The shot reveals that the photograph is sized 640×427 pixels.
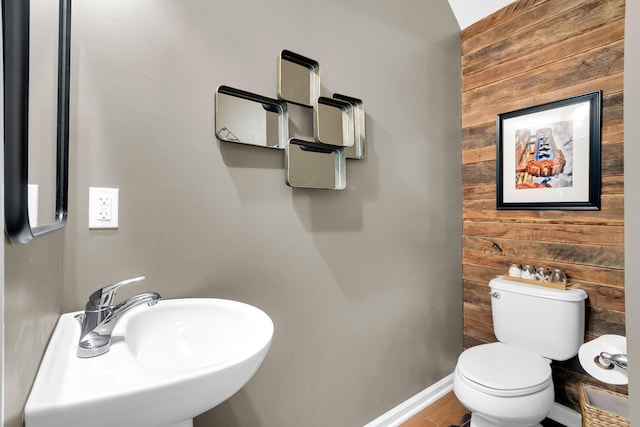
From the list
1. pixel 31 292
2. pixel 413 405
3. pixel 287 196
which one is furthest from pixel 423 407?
pixel 31 292

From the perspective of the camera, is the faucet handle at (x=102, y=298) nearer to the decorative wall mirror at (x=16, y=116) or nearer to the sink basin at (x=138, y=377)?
the sink basin at (x=138, y=377)

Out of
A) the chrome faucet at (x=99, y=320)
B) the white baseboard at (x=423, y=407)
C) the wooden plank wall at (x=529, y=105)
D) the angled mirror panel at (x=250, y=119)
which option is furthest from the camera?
the white baseboard at (x=423, y=407)

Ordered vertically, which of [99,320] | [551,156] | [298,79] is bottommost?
[99,320]

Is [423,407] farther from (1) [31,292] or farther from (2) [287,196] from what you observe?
(1) [31,292]

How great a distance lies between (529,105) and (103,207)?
2.11m

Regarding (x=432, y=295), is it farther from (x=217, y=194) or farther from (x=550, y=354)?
(x=217, y=194)

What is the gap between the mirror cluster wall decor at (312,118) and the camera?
3.89ft

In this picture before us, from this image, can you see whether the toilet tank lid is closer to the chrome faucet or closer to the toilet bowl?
the toilet bowl

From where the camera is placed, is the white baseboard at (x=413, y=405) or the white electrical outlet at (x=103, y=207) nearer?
the white electrical outlet at (x=103, y=207)

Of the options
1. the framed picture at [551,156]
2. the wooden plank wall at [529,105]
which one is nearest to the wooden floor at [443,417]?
the wooden plank wall at [529,105]

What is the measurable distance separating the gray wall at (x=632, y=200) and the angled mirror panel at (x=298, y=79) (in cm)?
112

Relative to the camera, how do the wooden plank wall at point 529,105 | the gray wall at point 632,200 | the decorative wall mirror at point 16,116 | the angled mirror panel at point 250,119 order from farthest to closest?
the wooden plank wall at point 529,105
the angled mirror panel at point 250,119
the decorative wall mirror at point 16,116
the gray wall at point 632,200

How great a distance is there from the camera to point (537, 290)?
5.26 ft

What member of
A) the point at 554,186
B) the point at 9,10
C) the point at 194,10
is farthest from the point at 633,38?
the point at 554,186
